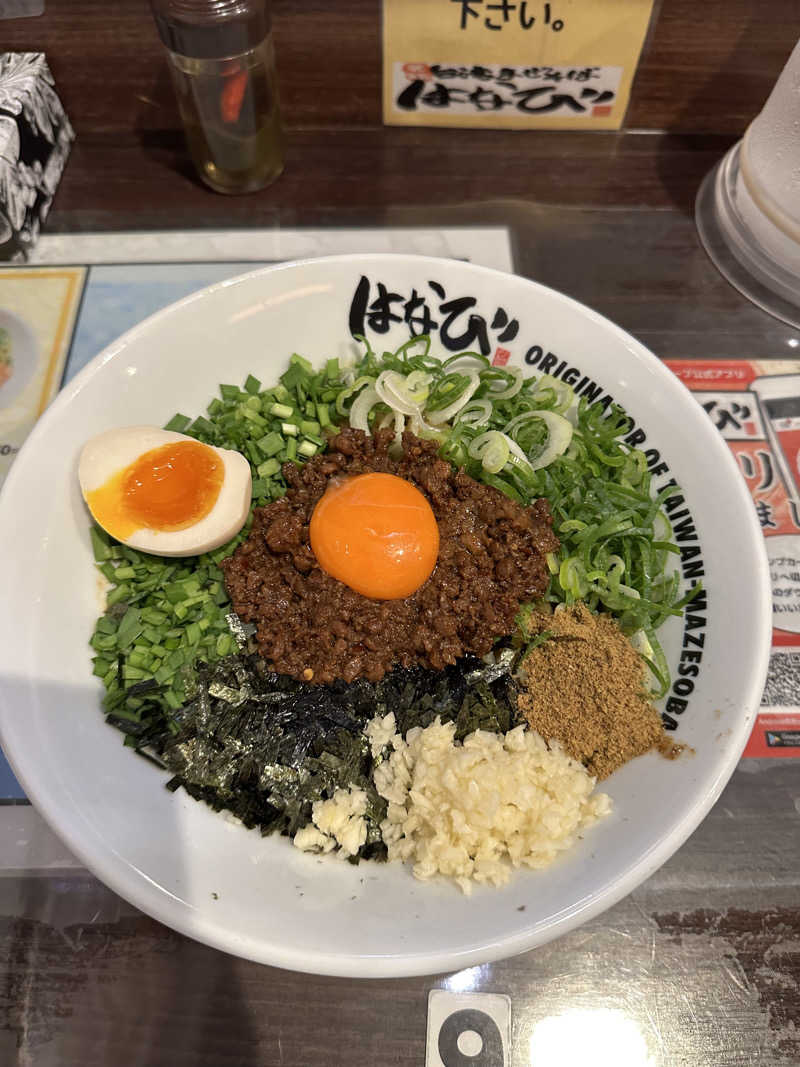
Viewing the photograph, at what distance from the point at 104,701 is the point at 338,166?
250 cm

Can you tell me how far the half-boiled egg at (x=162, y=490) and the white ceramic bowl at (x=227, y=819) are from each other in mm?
99

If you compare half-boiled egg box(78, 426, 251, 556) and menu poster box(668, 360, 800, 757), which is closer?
half-boiled egg box(78, 426, 251, 556)

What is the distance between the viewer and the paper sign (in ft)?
7.93

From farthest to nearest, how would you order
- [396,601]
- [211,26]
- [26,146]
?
[26,146]
[211,26]
[396,601]

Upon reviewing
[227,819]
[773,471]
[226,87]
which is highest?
[226,87]

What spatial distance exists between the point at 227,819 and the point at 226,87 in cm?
257

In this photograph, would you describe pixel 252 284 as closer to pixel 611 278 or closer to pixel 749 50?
pixel 611 278

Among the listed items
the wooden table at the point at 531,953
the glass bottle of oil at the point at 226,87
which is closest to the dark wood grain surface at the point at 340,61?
the wooden table at the point at 531,953

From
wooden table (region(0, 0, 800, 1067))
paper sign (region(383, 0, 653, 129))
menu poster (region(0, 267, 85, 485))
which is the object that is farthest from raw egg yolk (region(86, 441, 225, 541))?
paper sign (region(383, 0, 653, 129))

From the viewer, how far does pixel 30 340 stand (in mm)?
2584

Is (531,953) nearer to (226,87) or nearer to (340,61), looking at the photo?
(226,87)

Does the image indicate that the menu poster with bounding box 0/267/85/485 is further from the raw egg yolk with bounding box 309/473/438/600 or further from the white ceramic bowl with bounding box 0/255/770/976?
the raw egg yolk with bounding box 309/473/438/600

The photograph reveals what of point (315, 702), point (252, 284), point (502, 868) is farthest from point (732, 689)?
point (252, 284)

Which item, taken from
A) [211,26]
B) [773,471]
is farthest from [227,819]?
[211,26]
